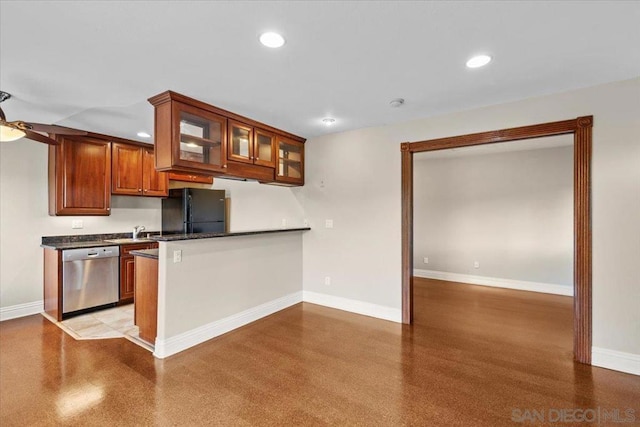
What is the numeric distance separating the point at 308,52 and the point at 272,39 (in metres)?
0.28

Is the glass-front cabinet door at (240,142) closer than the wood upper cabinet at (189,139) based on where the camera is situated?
No

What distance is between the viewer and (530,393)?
2.15 meters

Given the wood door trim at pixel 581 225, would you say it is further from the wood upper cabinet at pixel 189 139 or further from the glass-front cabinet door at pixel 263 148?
the wood upper cabinet at pixel 189 139

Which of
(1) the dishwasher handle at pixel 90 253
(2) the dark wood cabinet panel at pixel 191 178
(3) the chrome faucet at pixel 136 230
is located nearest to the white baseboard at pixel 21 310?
(1) the dishwasher handle at pixel 90 253

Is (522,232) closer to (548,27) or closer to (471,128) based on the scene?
(471,128)

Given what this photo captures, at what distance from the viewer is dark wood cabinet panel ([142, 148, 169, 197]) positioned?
454 centimetres

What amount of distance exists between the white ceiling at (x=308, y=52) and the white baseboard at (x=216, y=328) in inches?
90.7

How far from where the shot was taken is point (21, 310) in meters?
3.79

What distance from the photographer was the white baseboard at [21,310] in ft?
12.1

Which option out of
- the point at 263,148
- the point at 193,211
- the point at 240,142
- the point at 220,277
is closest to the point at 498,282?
the point at 263,148

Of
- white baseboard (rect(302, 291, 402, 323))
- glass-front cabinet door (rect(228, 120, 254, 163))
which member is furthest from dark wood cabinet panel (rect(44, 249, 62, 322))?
white baseboard (rect(302, 291, 402, 323))

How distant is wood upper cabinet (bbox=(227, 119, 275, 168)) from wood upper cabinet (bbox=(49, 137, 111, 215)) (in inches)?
87.6

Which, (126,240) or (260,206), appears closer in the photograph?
(126,240)

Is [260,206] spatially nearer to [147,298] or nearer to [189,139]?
[189,139]
